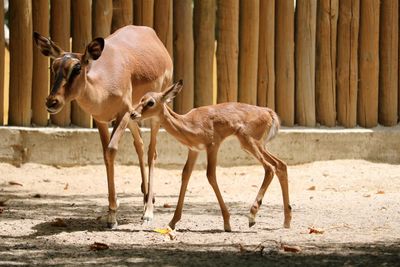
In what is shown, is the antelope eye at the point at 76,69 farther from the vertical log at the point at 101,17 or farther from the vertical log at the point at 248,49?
the vertical log at the point at 248,49

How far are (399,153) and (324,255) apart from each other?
6799 mm

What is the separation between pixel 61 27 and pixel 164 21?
1.35 metres

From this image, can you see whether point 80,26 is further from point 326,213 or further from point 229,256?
point 229,256

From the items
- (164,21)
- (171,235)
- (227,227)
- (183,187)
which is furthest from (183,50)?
(171,235)

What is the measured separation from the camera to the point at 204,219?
9.25 meters

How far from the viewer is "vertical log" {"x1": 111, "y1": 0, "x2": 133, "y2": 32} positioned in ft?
41.0

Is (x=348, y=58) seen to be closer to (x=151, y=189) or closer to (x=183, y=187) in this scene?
(x=151, y=189)

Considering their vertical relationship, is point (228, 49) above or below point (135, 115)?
above

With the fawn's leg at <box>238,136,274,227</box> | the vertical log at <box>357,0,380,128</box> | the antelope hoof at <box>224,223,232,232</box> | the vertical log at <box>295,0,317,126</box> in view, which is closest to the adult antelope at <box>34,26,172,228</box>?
the antelope hoof at <box>224,223,232,232</box>

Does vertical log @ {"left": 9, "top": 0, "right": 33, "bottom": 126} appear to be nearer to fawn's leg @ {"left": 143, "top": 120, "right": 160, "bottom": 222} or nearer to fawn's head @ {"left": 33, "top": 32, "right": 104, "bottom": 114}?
fawn's leg @ {"left": 143, "top": 120, "right": 160, "bottom": 222}

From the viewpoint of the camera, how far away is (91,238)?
26.3 ft

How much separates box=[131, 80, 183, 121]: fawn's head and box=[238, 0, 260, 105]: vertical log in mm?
4488

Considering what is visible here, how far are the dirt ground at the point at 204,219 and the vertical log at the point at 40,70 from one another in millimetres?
691

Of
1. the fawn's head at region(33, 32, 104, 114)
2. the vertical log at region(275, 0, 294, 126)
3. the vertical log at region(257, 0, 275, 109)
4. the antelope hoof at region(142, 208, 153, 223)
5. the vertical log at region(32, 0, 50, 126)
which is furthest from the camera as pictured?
the vertical log at region(275, 0, 294, 126)
